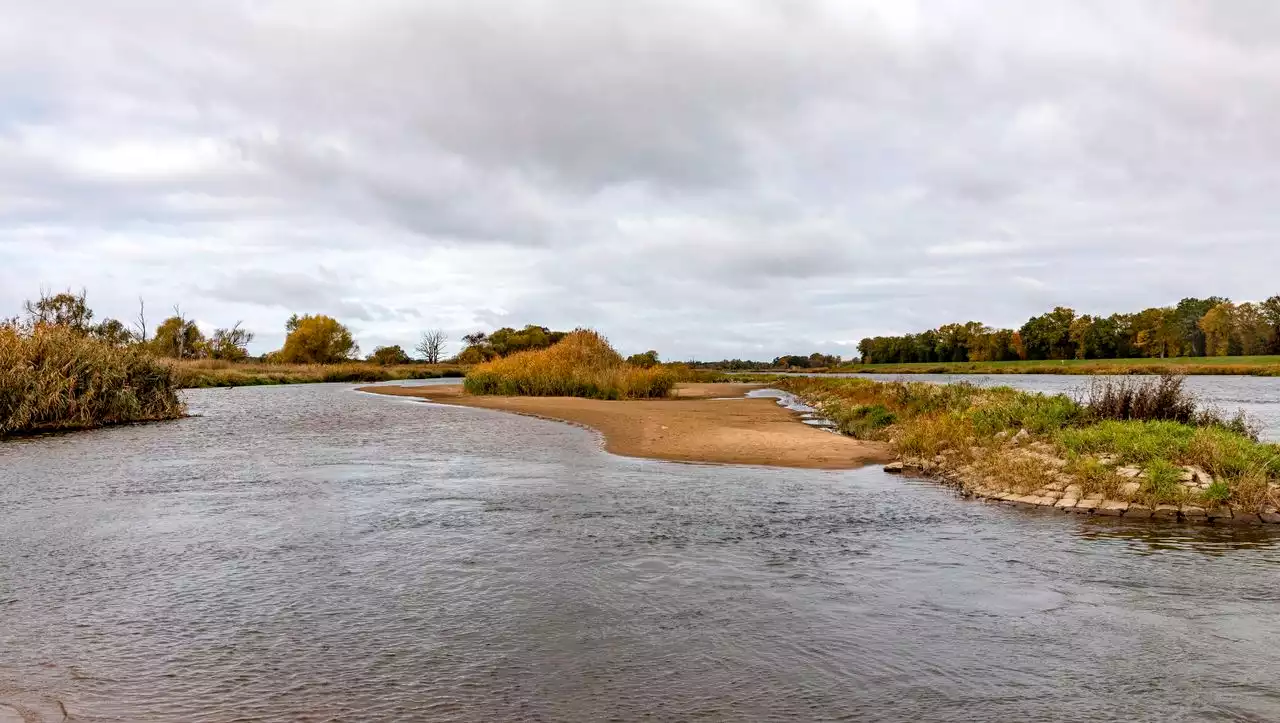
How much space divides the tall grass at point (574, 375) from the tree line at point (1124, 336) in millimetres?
111648

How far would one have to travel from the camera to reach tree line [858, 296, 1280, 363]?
114 meters

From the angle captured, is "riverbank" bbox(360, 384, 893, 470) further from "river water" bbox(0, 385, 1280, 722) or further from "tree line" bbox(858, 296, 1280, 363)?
"tree line" bbox(858, 296, 1280, 363)

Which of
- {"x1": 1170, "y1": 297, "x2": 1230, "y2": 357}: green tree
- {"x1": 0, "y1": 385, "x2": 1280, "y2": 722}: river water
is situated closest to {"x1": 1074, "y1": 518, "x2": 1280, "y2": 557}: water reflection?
{"x1": 0, "y1": 385, "x2": 1280, "y2": 722}: river water

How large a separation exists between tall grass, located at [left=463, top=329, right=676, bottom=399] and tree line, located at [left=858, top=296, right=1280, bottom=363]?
11165 centimetres

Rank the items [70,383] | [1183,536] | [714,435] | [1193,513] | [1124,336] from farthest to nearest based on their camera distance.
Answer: [1124,336] < [70,383] < [714,435] < [1193,513] < [1183,536]

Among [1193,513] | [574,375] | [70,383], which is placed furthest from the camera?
[574,375]

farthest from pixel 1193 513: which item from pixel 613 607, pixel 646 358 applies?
pixel 646 358

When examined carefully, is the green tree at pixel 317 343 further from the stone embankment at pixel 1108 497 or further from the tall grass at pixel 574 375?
the stone embankment at pixel 1108 497

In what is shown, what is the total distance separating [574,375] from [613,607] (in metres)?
38.3

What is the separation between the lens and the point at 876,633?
7066 mm

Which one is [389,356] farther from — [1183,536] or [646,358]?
[1183,536]

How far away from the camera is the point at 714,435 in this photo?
940 inches

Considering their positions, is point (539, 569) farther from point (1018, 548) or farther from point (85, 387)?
point (85, 387)

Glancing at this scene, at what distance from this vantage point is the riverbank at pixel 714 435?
19.8 metres
